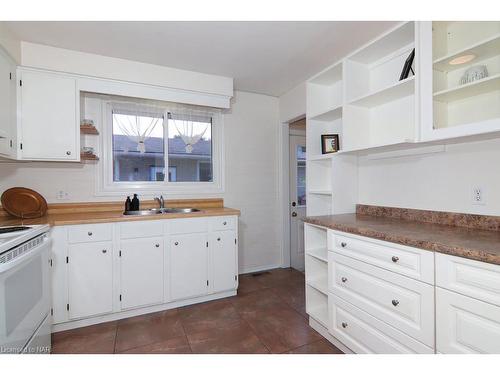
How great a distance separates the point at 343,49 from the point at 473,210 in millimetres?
1680

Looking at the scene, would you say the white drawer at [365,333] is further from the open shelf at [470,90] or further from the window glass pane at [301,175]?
the window glass pane at [301,175]

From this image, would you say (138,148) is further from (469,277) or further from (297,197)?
(469,277)

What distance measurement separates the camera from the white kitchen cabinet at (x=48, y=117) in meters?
2.16

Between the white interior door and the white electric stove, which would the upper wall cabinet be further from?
the white electric stove

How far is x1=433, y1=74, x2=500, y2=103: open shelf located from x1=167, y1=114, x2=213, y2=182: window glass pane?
7.89 feet

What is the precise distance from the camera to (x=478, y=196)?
1581 mm

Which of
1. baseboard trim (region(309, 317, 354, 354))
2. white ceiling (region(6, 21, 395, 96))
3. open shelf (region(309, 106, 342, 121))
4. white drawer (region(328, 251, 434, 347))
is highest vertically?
white ceiling (region(6, 21, 395, 96))

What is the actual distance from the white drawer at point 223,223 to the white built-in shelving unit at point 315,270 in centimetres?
83

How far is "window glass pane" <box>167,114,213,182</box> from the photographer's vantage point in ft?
10.0

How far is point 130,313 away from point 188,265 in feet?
2.09

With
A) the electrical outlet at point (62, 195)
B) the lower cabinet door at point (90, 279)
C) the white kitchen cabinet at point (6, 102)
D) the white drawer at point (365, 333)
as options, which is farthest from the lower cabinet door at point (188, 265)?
the white kitchen cabinet at point (6, 102)

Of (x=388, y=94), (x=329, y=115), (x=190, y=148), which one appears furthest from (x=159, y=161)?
(x=388, y=94)

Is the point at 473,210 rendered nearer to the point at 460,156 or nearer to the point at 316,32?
the point at 460,156

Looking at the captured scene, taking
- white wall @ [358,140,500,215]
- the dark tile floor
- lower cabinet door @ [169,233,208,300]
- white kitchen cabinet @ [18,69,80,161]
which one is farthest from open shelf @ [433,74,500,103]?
white kitchen cabinet @ [18,69,80,161]
